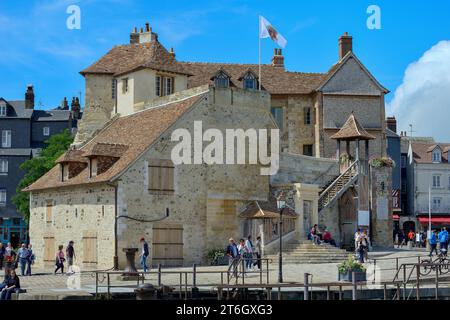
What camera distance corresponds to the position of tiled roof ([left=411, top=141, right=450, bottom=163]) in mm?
73494

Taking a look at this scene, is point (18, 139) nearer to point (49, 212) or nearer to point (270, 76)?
point (270, 76)

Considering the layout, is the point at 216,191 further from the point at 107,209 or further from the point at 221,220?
the point at 107,209

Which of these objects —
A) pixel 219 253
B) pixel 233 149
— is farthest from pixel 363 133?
pixel 219 253

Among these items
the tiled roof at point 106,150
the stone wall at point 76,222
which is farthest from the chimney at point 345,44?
the stone wall at point 76,222

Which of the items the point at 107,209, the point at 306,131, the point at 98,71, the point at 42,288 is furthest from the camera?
the point at 306,131

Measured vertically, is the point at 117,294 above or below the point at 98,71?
below

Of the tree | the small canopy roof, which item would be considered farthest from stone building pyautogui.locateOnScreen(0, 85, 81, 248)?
the small canopy roof

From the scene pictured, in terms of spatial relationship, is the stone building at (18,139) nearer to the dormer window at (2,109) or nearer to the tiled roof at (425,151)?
the dormer window at (2,109)

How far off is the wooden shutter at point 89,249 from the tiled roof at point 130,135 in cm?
260

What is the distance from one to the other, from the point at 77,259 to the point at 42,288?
41.5 feet

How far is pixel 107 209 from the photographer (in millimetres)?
35781

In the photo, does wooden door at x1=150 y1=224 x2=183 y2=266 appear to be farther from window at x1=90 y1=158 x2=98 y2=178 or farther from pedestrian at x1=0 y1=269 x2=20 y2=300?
pedestrian at x1=0 y1=269 x2=20 y2=300

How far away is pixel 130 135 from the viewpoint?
133 ft

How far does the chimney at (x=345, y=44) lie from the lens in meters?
56.9
